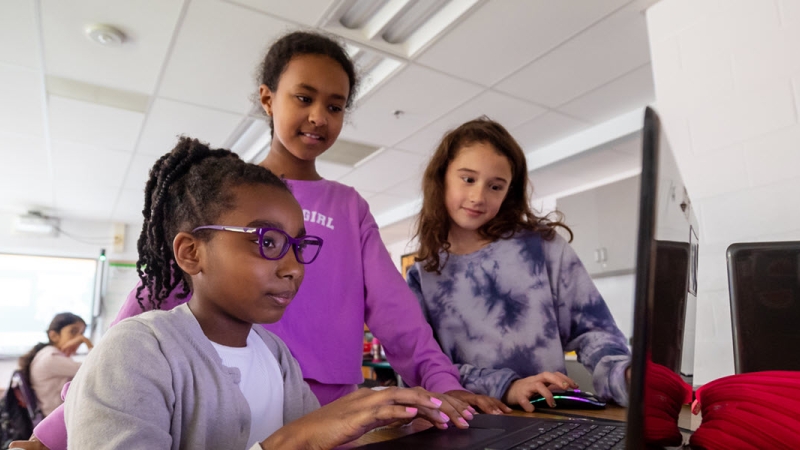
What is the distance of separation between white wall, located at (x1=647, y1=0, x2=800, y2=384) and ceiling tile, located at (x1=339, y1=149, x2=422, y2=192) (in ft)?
7.65

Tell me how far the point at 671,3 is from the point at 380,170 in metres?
2.71

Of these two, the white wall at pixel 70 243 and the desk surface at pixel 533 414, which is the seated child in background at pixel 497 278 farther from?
the white wall at pixel 70 243

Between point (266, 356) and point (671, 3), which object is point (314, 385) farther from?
point (671, 3)

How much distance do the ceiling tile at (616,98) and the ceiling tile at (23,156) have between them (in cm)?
370

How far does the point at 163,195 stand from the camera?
791 millimetres

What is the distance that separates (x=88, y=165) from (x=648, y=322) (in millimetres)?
4726

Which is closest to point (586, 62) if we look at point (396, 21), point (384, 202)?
point (396, 21)

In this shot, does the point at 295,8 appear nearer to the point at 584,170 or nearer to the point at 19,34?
the point at 19,34

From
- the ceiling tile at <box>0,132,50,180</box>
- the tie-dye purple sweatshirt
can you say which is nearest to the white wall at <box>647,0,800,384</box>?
the tie-dye purple sweatshirt

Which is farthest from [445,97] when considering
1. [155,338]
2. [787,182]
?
[155,338]

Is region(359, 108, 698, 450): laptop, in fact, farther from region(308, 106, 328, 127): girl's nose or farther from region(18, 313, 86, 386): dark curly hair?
region(18, 313, 86, 386): dark curly hair

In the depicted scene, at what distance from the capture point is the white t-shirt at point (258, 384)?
0.68 m

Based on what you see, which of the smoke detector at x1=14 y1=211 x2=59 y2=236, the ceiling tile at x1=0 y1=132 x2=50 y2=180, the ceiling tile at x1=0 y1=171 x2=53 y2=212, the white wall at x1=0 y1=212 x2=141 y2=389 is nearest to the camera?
the ceiling tile at x1=0 y1=132 x2=50 y2=180

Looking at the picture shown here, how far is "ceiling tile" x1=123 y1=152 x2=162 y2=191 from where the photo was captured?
3.98m
